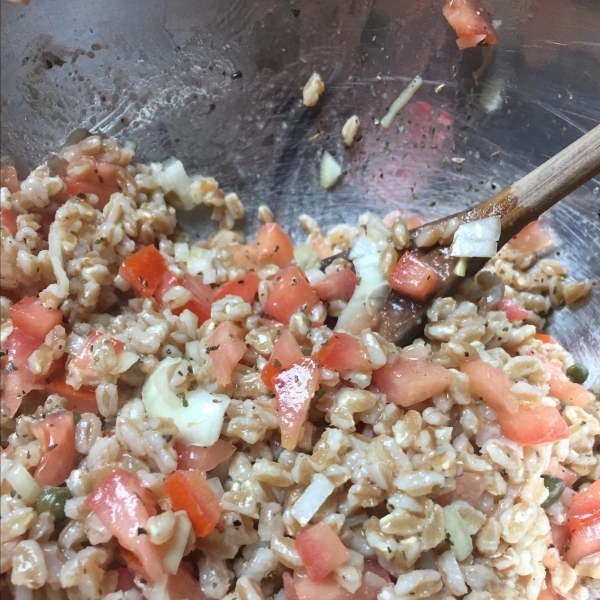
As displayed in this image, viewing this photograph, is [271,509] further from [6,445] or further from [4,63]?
[4,63]

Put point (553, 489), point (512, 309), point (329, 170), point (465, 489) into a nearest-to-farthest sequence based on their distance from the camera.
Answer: point (465, 489), point (553, 489), point (512, 309), point (329, 170)

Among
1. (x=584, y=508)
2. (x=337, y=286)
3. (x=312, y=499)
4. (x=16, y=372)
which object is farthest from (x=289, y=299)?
Result: (x=584, y=508)

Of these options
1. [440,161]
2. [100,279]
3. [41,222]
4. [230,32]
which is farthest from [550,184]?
[41,222]

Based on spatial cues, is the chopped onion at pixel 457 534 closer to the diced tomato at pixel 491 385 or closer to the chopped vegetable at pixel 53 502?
the diced tomato at pixel 491 385

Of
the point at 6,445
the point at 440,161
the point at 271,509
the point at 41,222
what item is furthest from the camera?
the point at 440,161

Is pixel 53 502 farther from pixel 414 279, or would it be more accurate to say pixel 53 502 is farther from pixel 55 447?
pixel 414 279

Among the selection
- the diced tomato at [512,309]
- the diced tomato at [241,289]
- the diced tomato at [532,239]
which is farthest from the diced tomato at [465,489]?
the diced tomato at [532,239]

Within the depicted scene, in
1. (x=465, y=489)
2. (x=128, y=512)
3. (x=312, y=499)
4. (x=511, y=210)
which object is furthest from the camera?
(x=511, y=210)
